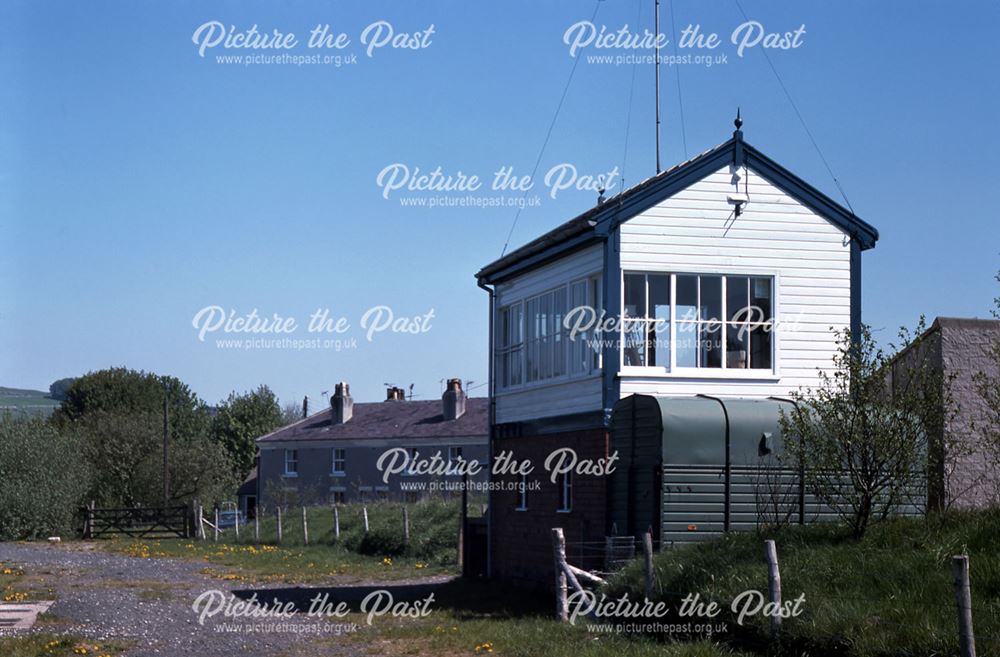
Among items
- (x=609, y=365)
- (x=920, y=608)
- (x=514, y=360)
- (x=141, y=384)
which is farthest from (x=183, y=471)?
(x=920, y=608)

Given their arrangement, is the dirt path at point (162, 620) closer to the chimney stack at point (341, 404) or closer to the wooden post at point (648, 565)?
the wooden post at point (648, 565)

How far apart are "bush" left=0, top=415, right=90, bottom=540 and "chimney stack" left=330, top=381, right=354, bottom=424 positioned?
57.5 feet

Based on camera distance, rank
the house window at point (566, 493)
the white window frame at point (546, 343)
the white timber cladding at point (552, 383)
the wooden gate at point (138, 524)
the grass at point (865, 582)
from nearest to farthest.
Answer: the grass at point (865, 582), the white timber cladding at point (552, 383), the white window frame at point (546, 343), the house window at point (566, 493), the wooden gate at point (138, 524)

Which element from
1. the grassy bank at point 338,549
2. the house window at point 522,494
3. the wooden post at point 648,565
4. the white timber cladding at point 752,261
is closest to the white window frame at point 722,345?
the white timber cladding at point 752,261

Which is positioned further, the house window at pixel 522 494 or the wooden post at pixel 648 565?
the house window at pixel 522 494

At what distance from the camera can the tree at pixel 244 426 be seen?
9481 centimetres

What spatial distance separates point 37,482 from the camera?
48281mm

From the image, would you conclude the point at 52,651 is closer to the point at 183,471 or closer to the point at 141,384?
the point at 183,471

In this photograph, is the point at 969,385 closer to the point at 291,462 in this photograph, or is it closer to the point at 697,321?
the point at 697,321

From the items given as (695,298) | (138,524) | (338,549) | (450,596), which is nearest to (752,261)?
(695,298)

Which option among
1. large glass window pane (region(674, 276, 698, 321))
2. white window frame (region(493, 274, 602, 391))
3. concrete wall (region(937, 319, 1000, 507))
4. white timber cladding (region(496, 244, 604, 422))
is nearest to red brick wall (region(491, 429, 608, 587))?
white timber cladding (region(496, 244, 604, 422))

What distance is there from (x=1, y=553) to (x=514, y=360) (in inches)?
747

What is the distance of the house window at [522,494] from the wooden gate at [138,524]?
26387 millimetres

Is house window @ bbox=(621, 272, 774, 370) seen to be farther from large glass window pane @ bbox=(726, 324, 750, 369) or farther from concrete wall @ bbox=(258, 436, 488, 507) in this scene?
concrete wall @ bbox=(258, 436, 488, 507)
